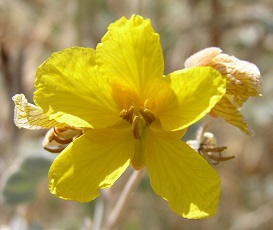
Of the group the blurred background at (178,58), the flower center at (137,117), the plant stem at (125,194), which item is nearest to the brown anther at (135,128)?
the flower center at (137,117)

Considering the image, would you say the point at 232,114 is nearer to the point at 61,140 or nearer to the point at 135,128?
the point at 135,128

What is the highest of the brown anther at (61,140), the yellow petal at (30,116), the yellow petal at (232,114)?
the yellow petal at (232,114)

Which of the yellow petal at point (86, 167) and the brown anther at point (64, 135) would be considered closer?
the yellow petal at point (86, 167)

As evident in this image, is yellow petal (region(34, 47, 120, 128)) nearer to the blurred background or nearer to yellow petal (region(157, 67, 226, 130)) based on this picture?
yellow petal (region(157, 67, 226, 130))

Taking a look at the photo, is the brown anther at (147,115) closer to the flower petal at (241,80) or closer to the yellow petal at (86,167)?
the yellow petal at (86,167)

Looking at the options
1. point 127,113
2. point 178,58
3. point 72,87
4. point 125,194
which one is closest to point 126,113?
point 127,113

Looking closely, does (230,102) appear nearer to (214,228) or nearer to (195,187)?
(195,187)
